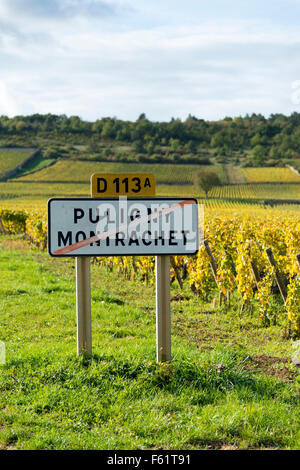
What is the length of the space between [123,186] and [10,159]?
97.5m

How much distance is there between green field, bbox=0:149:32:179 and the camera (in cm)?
8900

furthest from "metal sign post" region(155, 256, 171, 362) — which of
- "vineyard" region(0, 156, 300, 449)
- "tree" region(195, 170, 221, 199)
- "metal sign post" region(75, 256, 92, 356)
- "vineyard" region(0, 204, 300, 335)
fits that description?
"tree" region(195, 170, 221, 199)

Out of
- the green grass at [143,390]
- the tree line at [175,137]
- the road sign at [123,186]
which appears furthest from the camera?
the tree line at [175,137]

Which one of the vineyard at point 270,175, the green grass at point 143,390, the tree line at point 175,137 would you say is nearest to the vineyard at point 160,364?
the green grass at point 143,390

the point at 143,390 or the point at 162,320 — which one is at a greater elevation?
the point at 162,320

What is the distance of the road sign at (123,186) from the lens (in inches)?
167

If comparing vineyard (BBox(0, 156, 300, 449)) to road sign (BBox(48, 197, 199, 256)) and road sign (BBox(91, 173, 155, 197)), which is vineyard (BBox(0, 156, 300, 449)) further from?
road sign (BBox(91, 173, 155, 197))

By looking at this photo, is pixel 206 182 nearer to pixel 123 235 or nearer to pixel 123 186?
pixel 123 186

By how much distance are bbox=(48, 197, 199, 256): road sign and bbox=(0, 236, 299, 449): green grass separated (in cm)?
100

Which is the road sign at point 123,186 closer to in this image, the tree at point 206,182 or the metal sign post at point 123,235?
the metal sign post at point 123,235

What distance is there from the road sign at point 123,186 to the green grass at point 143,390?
149 centimetres

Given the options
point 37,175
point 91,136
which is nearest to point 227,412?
point 37,175

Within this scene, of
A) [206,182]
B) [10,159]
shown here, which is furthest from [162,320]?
[10,159]

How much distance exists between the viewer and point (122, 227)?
4211 mm
